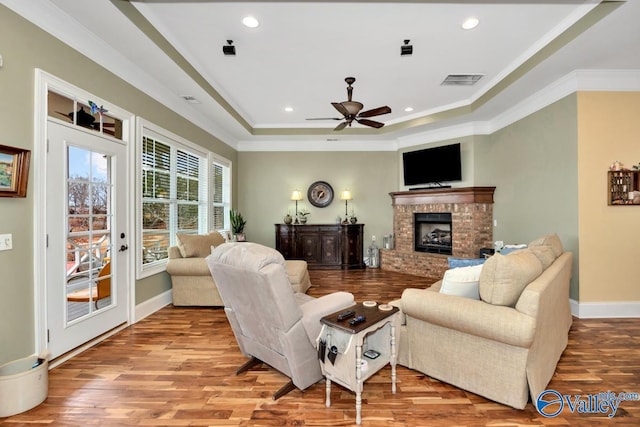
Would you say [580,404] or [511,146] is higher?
[511,146]

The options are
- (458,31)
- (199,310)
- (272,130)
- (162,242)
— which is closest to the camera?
(458,31)

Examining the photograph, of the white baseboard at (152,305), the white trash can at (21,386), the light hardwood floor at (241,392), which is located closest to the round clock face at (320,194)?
the white baseboard at (152,305)

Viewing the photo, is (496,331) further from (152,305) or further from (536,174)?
(152,305)

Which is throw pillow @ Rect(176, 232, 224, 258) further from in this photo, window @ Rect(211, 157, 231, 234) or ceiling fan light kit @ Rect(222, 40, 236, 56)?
ceiling fan light kit @ Rect(222, 40, 236, 56)

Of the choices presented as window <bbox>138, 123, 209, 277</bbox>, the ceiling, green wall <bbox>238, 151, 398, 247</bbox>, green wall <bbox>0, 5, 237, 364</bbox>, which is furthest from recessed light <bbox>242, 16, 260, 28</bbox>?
green wall <bbox>238, 151, 398, 247</bbox>

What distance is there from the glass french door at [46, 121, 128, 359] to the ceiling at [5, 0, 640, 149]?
0.93 meters

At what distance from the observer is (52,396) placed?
2094mm

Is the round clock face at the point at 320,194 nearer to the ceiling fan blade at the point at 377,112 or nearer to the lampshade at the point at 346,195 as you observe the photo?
the lampshade at the point at 346,195

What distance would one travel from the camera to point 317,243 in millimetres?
6574

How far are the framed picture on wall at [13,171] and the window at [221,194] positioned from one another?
11.2 feet

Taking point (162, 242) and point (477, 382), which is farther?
point (162, 242)

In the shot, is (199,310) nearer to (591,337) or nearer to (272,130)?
(272,130)

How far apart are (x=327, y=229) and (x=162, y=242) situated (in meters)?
3.36

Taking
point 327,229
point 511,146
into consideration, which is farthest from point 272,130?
point 511,146
